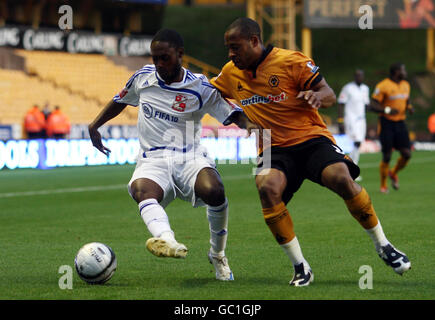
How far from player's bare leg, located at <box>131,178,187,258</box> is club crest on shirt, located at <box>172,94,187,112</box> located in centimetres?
66

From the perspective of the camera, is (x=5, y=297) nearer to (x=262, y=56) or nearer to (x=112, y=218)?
(x=262, y=56)

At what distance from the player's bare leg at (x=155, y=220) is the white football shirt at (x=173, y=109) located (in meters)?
0.39

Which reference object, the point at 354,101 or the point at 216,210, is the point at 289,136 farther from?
the point at 354,101

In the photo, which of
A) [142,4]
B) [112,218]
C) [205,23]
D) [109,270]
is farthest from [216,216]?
[205,23]

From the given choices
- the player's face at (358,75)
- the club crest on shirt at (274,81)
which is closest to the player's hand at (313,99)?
the club crest on shirt at (274,81)

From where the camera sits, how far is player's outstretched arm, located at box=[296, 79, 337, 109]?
6082mm

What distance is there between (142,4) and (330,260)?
35566 millimetres

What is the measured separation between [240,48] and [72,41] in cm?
3127

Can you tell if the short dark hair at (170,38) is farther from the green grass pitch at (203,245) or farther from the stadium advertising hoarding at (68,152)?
the stadium advertising hoarding at (68,152)

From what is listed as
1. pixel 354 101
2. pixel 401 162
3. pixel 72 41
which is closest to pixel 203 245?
pixel 401 162

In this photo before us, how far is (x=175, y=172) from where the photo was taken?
6.89 meters

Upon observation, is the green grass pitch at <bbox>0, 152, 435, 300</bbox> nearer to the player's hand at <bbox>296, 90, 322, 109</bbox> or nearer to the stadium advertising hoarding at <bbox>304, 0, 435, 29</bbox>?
the player's hand at <bbox>296, 90, 322, 109</bbox>

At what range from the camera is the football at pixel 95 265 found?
21.1ft
